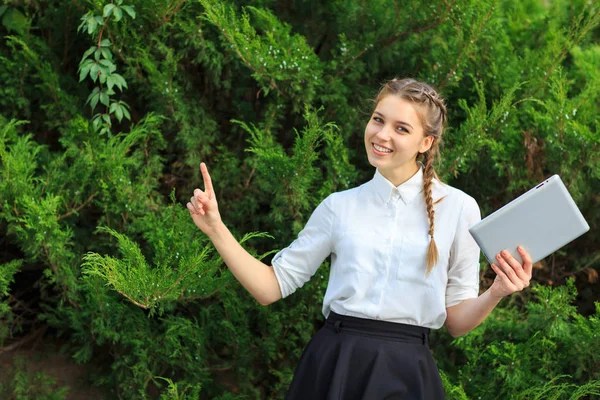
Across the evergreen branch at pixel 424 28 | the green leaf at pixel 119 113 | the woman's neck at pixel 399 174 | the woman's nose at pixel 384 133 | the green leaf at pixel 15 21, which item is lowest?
the woman's neck at pixel 399 174

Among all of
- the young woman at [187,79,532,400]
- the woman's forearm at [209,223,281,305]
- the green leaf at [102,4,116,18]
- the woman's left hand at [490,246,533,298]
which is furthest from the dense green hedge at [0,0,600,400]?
the woman's left hand at [490,246,533,298]

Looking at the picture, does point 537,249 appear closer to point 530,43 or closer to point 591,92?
point 591,92

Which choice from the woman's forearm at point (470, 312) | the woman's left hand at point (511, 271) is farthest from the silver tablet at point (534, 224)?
the woman's forearm at point (470, 312)

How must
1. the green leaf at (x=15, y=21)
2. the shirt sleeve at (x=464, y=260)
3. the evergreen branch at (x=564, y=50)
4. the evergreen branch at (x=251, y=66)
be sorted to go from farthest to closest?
the green leaf at (x=15, y=21) < the evergreen branch at (x=564, y=50) < the evergreen branch at (x=251, y=66) < the shirt sleeve at (x=464, y=260)

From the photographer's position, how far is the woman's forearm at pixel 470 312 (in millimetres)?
2422

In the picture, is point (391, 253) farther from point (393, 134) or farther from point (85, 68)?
point (85, 68)

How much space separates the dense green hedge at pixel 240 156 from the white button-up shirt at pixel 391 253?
1.71 ft

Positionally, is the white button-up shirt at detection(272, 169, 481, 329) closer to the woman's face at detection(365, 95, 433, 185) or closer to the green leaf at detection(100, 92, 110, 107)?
the woman's face at detection(365, 95, 433, 185)

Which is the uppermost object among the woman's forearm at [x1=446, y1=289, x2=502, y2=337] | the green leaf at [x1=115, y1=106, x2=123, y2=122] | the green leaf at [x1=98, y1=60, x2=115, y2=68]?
the green leaf at [x1=98, y1=60, x2=115, y2=68]

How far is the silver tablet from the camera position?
229cm

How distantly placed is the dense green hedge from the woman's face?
0.58 metres

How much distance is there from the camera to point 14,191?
3.24m

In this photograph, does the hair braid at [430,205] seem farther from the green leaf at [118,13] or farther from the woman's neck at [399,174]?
the green leaf at [118,13]

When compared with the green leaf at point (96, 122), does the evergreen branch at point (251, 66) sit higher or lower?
A: lower
